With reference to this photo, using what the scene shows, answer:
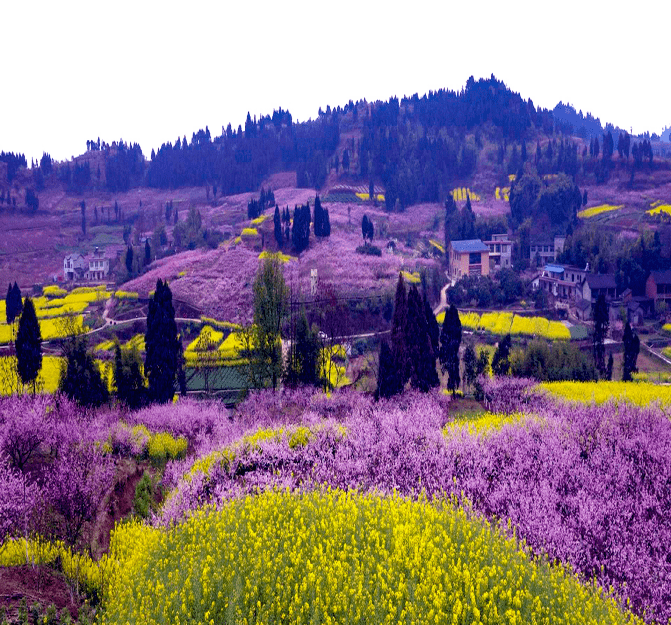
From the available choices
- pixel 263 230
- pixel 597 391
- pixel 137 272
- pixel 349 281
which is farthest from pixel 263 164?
pixel 597 391

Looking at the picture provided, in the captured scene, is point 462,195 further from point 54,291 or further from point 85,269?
point 54,291

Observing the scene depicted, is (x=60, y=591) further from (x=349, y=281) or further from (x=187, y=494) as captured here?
(x=349, y=281)

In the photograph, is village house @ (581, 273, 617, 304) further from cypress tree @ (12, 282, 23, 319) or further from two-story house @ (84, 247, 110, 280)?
two-story house @ (84, 247, 110, 280)

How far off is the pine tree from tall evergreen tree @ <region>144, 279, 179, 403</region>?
1002 centimetres

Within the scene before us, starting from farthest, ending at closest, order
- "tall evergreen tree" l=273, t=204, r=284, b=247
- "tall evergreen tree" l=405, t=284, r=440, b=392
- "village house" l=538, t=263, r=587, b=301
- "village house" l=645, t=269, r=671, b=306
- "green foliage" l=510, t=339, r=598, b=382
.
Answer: "tall evergreen tree" l=273, t=204, r=284, b=247
"village house" l=538, t=263, r=587, b=301
"village house" l=645, t=269, r=671, b=306
"green foliage" l=510, t=339, r=598, b=382
"tall evergreen tree" l=405, t=284, r=440, b=392

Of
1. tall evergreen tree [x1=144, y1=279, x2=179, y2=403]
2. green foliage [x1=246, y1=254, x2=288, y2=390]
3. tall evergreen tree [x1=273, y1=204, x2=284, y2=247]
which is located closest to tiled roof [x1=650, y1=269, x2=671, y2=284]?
green foliage [x1=246, y1=254, x2=288, y2=390]

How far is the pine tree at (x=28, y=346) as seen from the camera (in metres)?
41.4

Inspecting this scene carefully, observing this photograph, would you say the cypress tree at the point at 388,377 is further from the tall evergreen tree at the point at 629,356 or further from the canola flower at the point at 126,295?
the canola flower at the point at 126,295

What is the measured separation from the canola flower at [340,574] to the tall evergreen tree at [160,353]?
27578 millimetres

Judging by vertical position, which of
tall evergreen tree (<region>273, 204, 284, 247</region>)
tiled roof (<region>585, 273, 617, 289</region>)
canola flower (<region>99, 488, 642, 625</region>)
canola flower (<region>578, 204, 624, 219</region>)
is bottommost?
tiled roof (<region>585, 273, 617, 289</region>)

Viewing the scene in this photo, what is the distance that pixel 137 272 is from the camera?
9200 centimetres

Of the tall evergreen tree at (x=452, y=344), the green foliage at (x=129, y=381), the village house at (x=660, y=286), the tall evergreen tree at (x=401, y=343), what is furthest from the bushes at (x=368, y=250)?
the green foliage at (x=129, y=381)

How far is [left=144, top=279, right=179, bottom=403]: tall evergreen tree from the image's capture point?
1572 inches

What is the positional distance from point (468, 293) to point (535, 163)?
8322 cm
